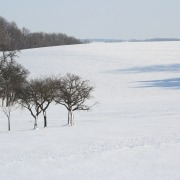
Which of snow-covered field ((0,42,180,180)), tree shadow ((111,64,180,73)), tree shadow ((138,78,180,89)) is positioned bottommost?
snow-covered field ((0,42,180,180))

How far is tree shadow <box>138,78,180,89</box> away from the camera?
67938 millimetres

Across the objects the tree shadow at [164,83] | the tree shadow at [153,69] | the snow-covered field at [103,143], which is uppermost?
the tree shadow at [153,69]

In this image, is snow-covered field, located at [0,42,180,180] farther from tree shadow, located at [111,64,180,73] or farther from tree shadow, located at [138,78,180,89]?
tree shadow, located at [111,64,180,73]

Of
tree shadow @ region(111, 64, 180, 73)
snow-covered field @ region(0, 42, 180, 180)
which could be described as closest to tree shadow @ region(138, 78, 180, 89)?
snow-covered field @ region(0, 42, 180, 180)

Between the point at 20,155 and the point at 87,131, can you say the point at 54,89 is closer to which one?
the point at 87,131

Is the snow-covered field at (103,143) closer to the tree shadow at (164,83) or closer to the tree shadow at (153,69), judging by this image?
the tree shadow at (164,83)

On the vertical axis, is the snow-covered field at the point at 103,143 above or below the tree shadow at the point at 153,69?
below

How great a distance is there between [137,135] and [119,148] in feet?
14.4

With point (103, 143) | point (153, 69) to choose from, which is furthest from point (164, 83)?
point (103, 143)

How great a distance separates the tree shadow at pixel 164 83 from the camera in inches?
2675

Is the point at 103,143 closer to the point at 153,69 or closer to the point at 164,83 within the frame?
the point at 164,83

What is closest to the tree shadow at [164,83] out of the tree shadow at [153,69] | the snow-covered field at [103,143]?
the snow-covered field at [103,143]

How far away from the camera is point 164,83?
70688mm

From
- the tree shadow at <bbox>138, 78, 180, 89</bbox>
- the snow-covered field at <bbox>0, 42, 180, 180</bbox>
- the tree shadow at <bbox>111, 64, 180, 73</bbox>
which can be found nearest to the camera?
the snow-covered field at <bbox>0, 42, 180, 180</bbox>
